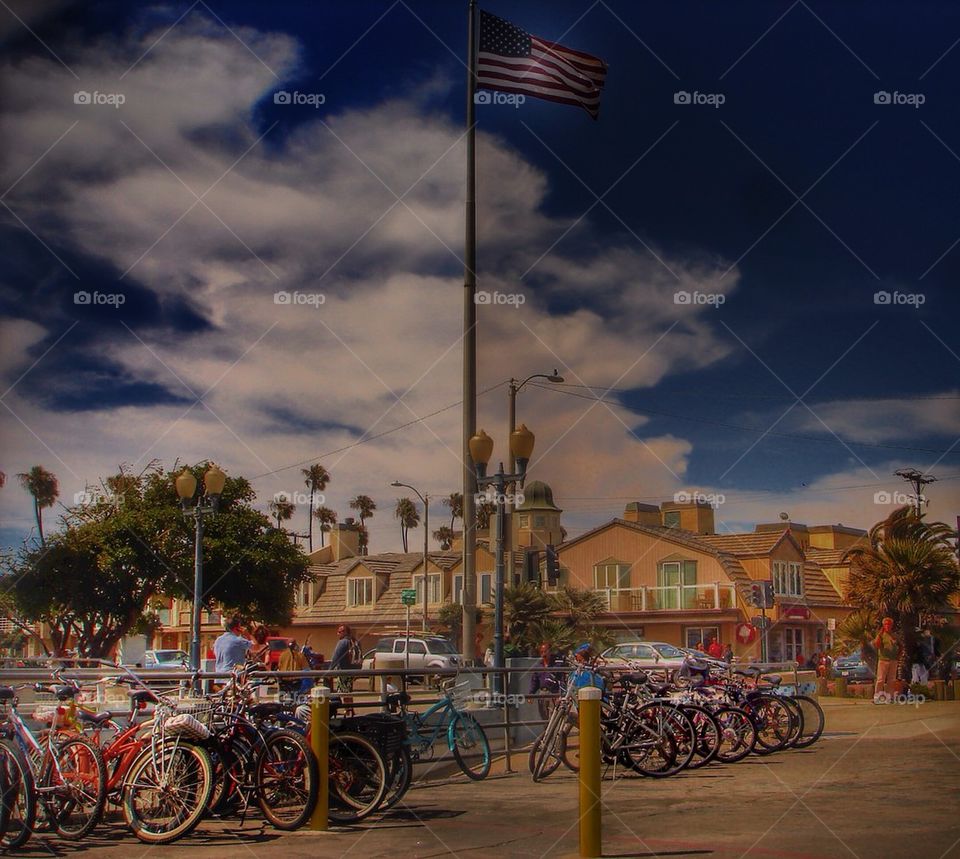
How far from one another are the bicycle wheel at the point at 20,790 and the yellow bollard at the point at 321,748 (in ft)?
6.45

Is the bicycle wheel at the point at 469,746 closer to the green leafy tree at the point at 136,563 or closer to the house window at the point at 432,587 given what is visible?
the green leafy tree at the point at 136,563

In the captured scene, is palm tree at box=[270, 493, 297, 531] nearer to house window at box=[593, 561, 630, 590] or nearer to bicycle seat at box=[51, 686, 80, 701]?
house window at box=[593, 561, 630, 590]

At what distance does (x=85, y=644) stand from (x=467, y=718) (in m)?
30.2

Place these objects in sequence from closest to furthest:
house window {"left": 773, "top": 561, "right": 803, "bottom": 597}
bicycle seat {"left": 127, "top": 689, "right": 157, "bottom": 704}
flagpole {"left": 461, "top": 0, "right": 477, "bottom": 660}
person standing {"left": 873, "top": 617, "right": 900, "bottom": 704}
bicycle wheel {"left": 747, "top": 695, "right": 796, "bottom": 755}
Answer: bicycle seat {"left": 127, "top": 689, "right": 157, "bottom": 704} < bicycle wheel {"left": 747, "top": 695, "right": 796, "bottom": 755} < flagpole {"left": 461, "top": 0, "right": 477, "bottom": 660} < person standing {"left": 873, "top": 617, "right": 900, "bottom": 704} < house window {"left": 773, "top": 561, "right": 803, "bottom": 597}

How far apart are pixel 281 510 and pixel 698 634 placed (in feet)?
54.2

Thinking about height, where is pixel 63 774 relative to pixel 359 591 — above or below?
below

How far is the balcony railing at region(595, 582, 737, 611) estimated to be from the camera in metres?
45.0

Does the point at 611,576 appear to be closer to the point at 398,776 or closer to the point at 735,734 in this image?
the point at 735,734

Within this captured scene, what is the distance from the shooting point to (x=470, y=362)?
715 inches

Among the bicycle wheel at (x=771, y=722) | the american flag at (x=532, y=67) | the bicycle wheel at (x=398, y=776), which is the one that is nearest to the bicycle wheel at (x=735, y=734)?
the bicycle wheel at (x=771, y=722)

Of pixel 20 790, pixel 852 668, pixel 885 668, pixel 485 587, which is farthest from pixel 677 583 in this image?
pixel 20 790

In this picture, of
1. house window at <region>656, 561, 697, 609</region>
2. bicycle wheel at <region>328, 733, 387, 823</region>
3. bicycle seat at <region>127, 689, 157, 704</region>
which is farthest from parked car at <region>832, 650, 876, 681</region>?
bicycle seat at <region>127, 689, 157, 704</region>

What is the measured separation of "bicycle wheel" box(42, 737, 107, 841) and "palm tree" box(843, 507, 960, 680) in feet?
74.3

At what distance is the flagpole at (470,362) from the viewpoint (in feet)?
57.0
